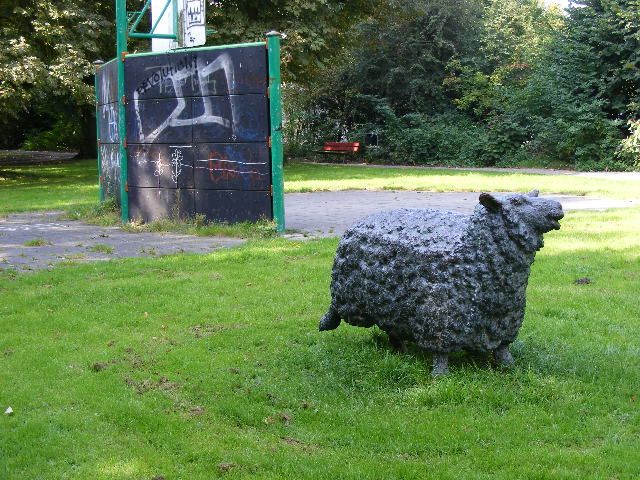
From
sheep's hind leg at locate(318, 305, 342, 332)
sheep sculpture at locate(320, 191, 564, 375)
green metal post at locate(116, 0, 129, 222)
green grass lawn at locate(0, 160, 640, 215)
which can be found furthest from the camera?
green grass lawn at locate(0, 160, 640, 215)

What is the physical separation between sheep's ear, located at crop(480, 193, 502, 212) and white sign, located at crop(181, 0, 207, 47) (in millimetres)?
9722

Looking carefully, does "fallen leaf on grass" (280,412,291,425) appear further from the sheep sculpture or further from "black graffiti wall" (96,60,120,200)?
"black graffiti wall" (96,60,120,200)

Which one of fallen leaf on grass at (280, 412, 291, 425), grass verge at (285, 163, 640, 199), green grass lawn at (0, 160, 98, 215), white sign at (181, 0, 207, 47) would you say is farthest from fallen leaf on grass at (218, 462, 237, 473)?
green grass lawn at (0, 160, 98, 215)

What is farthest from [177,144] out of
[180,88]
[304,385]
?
[304,385]

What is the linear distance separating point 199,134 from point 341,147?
2179cm

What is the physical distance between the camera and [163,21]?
1547 cm

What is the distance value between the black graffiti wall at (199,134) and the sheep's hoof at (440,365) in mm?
7857

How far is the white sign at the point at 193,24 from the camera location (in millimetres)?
14227

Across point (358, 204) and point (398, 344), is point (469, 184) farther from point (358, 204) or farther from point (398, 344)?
point (398, 344)

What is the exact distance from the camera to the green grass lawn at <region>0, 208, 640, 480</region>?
4477mm

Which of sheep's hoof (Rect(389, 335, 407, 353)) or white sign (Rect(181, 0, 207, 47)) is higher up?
white sign (Rect(181, 0, 207, 47))

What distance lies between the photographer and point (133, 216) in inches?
590

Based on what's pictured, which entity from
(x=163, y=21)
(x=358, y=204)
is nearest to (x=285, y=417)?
(x=163, y=21)

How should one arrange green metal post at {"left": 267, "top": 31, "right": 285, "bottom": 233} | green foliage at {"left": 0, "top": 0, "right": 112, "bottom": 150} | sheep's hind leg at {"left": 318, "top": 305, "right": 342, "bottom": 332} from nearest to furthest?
1. sheep's hind leg at {"left": 318, "top": 305, "right": 342, "bottom": 332}
2. green metal post at {"left": 267, "top": 31, "right": 285, "bottom": 233}
3. green foliage at {"left": 0, "top": 0, "right": 112, "bottom": 150}
